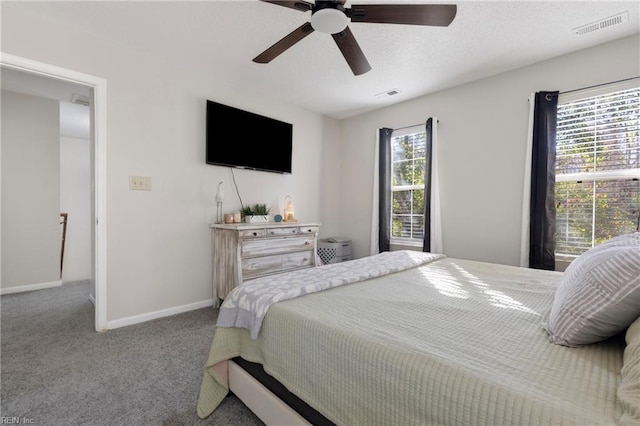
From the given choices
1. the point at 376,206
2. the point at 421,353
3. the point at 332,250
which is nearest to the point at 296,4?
the point at 421,353

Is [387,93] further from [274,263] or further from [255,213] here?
[274,263]

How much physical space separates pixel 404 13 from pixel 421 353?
164cm

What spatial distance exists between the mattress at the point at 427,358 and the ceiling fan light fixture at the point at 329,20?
1.42m

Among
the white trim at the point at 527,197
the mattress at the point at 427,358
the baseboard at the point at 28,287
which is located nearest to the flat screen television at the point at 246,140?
the mattress at the point at 427,358

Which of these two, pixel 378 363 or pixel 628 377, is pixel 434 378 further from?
pixel 628 377

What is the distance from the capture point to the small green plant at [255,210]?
126 inches

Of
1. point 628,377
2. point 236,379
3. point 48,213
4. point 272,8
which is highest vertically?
point 272,8

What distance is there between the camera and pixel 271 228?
2961 mm

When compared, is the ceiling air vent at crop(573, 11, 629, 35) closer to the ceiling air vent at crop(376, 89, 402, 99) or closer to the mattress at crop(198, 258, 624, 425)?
the ceiling air vent at crop(376, 89, 402, 99)

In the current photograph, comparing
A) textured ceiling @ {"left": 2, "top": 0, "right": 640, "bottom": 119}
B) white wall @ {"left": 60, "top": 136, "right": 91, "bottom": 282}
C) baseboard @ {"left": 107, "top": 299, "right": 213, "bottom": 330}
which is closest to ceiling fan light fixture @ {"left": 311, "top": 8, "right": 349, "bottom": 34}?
textured ceiling @ {"left": 2, "top": 0, "right": 640, "bottom": 119}

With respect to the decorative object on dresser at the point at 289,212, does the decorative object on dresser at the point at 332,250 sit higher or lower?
lower

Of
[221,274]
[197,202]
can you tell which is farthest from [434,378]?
[197,202]

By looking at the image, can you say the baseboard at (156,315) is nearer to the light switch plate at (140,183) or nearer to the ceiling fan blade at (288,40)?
the light switch plate at (140,183)

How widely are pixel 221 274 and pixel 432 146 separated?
2697 millimetres
